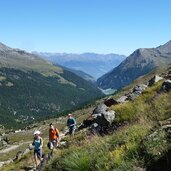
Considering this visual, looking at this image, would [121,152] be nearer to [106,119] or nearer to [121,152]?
[121,152]

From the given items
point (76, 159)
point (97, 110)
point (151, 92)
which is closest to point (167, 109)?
point (76, 159)

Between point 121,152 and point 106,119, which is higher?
point 121,152

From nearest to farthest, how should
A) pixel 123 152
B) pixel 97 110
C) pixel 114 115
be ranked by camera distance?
pixel 123 152 → pixel 114 115 → pixel 97 110

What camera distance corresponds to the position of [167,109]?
59.1 feet

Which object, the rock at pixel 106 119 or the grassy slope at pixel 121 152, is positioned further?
the rock at pixel 106 119

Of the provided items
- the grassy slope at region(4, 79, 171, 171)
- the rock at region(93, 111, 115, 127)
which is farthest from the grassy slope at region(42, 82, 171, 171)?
the rock at region(93, 111, 115, 127)

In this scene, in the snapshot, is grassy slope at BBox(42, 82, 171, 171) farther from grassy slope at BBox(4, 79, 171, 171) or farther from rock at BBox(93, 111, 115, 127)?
rock at BBox(93, 111, 115, 127)

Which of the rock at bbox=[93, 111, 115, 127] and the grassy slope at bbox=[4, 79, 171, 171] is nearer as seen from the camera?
the grassy slope at bbox=[4, 79, 171, 171]

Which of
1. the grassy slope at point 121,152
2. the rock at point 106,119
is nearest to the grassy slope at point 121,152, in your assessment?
the grassy slope at point 121,152

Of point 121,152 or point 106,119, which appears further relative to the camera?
point 106,119

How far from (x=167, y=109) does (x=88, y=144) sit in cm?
435

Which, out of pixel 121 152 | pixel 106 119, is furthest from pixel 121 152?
pixel 106 119

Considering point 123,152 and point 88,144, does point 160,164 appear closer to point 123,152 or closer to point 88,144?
point 123,152

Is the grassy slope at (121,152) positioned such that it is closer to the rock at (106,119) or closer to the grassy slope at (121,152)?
the grassy slope at (121,152)
